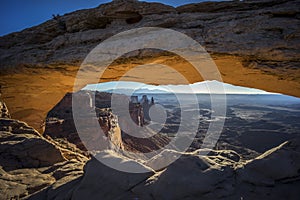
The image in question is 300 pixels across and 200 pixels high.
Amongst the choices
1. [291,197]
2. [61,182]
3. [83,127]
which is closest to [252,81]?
[291,197]

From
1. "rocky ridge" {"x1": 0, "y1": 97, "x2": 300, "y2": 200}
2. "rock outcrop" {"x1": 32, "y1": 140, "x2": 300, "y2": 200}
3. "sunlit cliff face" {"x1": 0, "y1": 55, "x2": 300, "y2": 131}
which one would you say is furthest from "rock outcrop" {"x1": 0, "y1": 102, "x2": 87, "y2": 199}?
"sunlit cliff face" {"x1": 0, "y1": 55, "x2": 300, "y2": 131}

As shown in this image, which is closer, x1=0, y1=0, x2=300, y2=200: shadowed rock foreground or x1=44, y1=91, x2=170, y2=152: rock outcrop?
x1=0, y1=0, x2=300, y2=200: shadowed rock foreground

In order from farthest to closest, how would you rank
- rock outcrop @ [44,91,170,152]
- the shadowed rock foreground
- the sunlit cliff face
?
rock outcrop @ [44,91,170,152] → the sunlit cliff face → the shadowed rock foreground

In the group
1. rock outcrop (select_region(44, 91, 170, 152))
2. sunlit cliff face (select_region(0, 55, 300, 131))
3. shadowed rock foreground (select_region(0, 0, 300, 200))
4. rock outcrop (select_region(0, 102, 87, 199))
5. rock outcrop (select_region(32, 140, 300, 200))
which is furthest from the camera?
rock outcrop (select_region(44, 91, 170, 152))

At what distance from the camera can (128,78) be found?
7441mm

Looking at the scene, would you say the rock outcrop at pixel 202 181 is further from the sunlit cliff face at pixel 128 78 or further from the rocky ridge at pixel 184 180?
the sunlit cliff face at pixel 128 78

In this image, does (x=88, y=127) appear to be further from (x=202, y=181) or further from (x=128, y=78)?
(x=202, y=181)

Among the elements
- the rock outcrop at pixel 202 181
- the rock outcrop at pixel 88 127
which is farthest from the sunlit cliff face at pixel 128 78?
the rock outcrop at pixel 88 127

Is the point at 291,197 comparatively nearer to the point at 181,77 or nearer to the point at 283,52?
the point at 283,52

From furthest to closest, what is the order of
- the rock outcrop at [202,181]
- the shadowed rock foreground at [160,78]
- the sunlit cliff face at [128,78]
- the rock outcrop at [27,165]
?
the sunlit cliff face at [128,78], the rock outcrop at [27,165], the shadowed rock foreground at [160,78], the rock outcrop at [202,181]

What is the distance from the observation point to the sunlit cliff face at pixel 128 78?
5.12 meters

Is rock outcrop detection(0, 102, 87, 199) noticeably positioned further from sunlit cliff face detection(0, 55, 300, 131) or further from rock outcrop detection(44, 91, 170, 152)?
rock outcrop detection(44, 91, 170, 152)

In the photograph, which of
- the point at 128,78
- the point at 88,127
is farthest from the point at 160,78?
the point at 88,127

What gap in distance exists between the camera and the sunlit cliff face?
16.8 feet
